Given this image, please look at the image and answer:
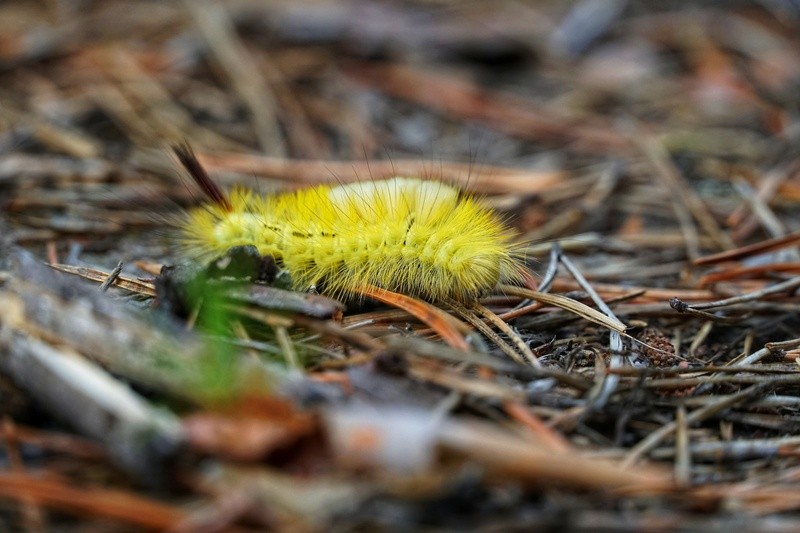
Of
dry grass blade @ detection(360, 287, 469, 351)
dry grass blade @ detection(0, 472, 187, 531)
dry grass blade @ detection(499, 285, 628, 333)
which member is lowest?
dry grass blade @ detection(0, 472, 187, 531)

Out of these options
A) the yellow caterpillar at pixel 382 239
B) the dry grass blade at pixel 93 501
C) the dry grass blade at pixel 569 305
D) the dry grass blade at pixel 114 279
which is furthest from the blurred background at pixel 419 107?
the dry grass blade at pixel 93 501

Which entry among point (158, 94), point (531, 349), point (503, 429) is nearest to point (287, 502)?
point (503, 429)

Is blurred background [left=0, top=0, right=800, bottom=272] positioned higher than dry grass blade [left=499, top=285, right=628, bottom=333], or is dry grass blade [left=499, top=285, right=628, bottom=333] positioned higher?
blurred background [left=0, top=0, right=800, bottom=272]

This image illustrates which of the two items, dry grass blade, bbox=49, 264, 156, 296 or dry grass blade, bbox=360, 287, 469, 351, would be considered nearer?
dry grass blade, bbox=360, 287, 469, 351

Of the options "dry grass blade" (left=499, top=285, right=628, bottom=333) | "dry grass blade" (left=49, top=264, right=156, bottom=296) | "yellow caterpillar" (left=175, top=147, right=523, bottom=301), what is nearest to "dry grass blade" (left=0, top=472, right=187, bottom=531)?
"dry grass blade" (left=49, top=264, right=156, bottom=296)

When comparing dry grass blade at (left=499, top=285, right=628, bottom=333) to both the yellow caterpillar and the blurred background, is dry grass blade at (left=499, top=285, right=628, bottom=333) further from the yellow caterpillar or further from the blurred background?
the blurred background

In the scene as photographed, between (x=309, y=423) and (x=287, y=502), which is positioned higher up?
(x=309, y=423)

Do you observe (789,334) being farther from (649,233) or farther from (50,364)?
(50,364)

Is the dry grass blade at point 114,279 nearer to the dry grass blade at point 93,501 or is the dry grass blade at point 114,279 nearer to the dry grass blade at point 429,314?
the dry grass blade at point 429,314

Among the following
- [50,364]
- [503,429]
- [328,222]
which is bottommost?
[50,364]
